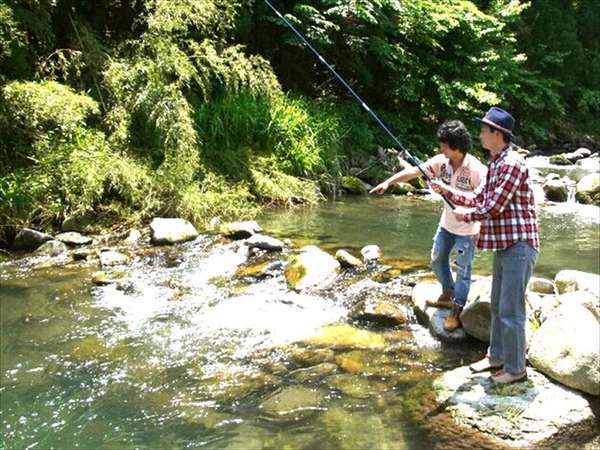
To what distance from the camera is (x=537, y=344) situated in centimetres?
407

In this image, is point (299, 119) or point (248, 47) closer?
point (299, 119)

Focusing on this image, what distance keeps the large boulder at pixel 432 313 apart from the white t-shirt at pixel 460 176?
0.88m

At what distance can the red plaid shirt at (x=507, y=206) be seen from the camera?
3.49m

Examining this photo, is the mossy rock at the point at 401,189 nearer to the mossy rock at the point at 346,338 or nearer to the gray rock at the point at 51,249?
the gray rock at the point at 51,249

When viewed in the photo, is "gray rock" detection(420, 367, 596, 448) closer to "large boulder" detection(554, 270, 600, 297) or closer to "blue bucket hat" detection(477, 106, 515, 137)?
"blue bucket hat" detection(477, 106, 515, 137)

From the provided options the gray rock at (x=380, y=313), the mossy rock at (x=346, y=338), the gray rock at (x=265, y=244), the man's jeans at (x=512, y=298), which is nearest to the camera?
the man's jeans at (x=512, y=298)

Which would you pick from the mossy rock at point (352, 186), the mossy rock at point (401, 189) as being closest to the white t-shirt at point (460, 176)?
the mossy rock at point (352, 186)

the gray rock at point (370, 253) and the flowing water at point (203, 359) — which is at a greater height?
the gray rock at point (370, 253)

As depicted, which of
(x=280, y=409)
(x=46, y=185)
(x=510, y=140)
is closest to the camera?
(x=510, y=140)

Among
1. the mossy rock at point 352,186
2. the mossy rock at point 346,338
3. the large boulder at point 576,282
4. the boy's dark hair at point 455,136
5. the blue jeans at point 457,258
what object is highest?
the boy's dark hair at point 455,136

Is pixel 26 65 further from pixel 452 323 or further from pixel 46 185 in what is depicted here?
pixel 452 323

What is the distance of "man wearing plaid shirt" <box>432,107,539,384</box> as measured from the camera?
3.51 metres

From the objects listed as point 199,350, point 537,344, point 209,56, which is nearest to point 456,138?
point 537,344

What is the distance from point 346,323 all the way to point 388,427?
176 cm
